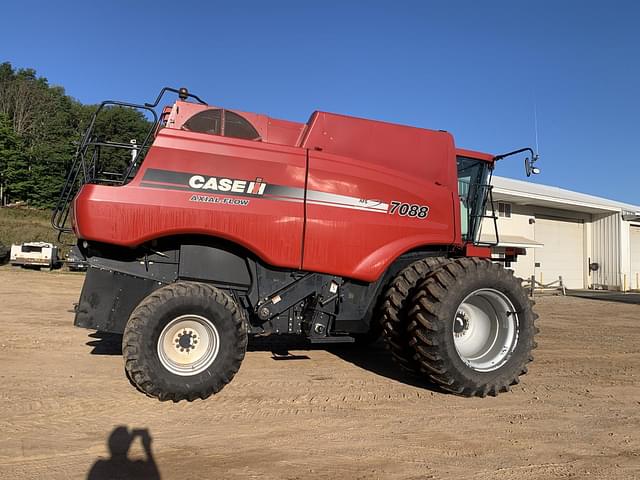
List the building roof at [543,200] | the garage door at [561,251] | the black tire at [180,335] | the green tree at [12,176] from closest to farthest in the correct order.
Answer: the black tire at [180,335] < the building roof at [543,200] < the garage door at [561,251] < the green tree at [12,176]

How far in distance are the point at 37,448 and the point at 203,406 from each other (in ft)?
4.76

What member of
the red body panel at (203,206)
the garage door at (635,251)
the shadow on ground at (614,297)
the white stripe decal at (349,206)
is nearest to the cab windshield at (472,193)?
the white stripe decal at (349,206)

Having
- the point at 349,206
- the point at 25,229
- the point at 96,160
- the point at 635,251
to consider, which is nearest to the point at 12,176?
the point at 25,229

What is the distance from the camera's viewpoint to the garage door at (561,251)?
26719 millimetres

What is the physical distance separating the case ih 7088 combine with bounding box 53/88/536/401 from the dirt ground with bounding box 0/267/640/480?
0.43 meters

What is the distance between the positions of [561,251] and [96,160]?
2737 cm

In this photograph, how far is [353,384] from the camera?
5.75 metres

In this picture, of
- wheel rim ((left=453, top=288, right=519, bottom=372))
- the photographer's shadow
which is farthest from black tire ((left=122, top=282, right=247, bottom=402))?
wheel rim ((left=453, top=288, right=519, bottom=372))

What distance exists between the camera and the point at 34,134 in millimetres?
51125

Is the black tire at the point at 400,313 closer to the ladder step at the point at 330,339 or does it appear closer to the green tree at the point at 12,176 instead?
the ladder step at the point at 330,339

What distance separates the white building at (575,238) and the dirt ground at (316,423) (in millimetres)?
19376

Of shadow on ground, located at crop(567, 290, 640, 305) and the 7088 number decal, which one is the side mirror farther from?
shadow on ground, located at crop(567, 290, 640, 305)

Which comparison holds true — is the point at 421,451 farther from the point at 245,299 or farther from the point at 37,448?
the point at 37,448

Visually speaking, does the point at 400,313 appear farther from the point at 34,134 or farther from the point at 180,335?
the point at 34,134
